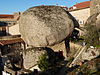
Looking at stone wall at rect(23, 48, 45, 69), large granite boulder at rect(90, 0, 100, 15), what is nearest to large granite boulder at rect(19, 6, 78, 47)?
stone wall at rect(23, 48, 45, 69)

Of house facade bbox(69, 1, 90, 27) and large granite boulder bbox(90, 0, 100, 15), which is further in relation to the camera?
house facade bbox(69, 1, 90, 27)

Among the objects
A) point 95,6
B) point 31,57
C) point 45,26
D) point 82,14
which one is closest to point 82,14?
point 82,14

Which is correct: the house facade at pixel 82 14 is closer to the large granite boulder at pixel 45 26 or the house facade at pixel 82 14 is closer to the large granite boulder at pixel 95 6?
the large granite boulder at pixel 95 6

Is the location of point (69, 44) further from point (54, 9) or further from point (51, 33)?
point (54, 9)

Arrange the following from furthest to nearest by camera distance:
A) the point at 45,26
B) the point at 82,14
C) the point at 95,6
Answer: the point at 82,14 < the point at 95,6 < the point at 45,26

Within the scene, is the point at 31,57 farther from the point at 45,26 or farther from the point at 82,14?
the point at 82,14

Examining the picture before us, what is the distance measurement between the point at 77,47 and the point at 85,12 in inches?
413

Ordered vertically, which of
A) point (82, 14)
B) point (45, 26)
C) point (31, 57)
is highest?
point (82, 14)

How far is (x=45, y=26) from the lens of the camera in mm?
21516

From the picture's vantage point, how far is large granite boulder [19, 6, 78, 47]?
2122 centimetres

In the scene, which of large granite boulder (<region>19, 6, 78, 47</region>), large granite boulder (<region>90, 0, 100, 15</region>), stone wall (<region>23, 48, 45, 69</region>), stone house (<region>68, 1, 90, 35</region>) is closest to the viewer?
stone wall (<region>23, 48, 45, 69</region>)

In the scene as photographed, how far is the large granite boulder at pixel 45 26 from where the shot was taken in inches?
835

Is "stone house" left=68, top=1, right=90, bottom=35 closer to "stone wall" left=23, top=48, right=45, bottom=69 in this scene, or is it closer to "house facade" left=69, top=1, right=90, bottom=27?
"house facade" left=69, top=1, right=90, bottom=27

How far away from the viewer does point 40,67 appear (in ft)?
51.2
